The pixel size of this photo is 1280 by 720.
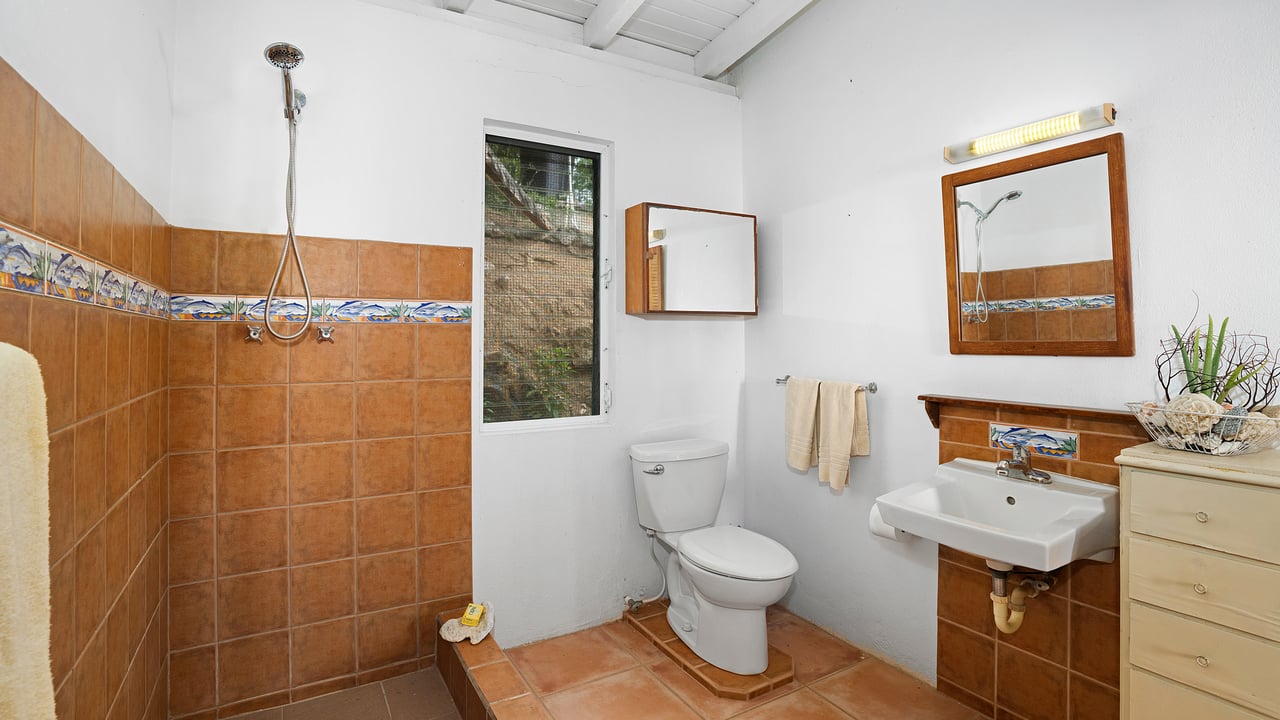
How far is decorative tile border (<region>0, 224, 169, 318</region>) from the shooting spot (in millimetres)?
834

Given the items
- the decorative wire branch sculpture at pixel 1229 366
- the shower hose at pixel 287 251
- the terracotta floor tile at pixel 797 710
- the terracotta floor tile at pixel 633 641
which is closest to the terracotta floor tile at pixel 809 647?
the terracotta floor tile at pixel 797 710

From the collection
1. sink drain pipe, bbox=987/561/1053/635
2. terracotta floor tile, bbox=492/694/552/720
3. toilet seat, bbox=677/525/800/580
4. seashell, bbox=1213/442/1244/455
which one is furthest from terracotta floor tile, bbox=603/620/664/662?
seashell, bbox=1213/442/1244/455

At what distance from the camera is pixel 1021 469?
176 cm

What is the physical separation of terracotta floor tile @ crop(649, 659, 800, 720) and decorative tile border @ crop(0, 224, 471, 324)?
1518 millimetres

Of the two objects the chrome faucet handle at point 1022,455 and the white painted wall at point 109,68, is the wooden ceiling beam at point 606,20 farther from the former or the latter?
the chrome faucet handle at point 1022,455

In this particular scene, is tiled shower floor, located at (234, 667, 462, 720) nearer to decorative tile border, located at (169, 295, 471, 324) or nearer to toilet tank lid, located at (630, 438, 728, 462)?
toilet tank lid, located at (630, 438, 728, 462)

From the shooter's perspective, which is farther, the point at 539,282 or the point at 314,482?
the point at 539,282

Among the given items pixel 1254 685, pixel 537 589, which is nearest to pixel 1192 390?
pixel 1254 685

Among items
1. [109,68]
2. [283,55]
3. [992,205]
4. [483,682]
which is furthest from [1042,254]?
[109,68]

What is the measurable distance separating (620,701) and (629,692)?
6cm

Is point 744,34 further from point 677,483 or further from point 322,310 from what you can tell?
point 322,310

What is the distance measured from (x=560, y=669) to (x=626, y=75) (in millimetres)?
2456

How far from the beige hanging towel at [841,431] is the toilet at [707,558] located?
1.22 feet

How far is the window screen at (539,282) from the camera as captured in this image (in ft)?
7.97
